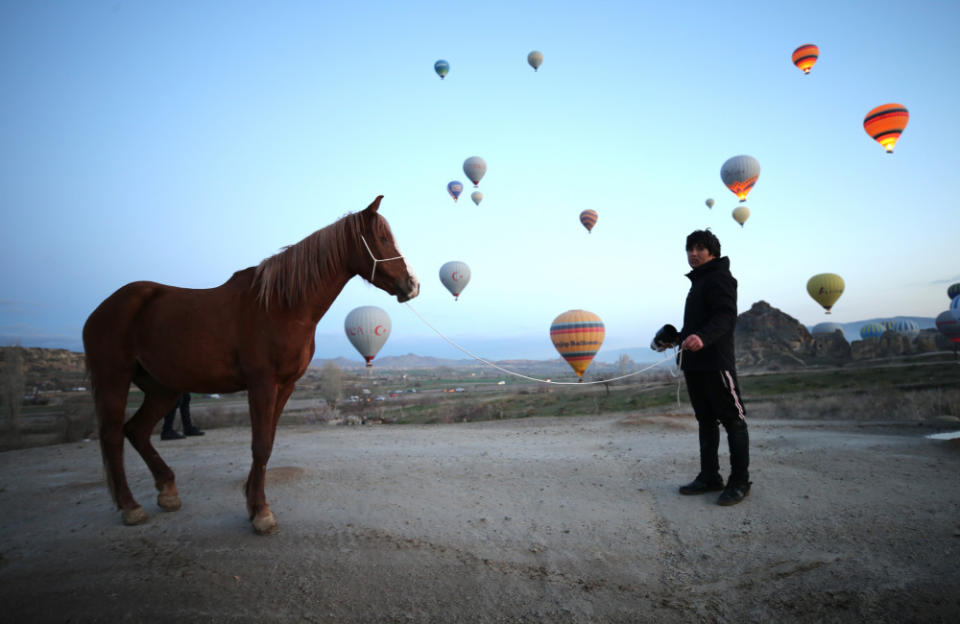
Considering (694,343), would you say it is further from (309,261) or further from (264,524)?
(264,524)

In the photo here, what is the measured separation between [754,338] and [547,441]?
224 ft

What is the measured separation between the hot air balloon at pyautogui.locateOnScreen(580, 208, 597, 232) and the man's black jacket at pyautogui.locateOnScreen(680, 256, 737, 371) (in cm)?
4221

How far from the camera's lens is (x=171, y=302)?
422cm

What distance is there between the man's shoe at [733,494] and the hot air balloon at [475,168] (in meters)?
43.6

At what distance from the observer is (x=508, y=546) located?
11.0 ft

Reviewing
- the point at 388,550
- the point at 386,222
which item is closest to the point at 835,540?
the point at 388,550

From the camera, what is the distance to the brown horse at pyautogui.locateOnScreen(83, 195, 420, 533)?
13.0 ft

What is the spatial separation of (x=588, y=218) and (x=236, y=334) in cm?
4470

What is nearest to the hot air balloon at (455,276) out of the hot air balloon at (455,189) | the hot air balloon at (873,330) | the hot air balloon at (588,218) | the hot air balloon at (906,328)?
the hot air balloon at (455,189)

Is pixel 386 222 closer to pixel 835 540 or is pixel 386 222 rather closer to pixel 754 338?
pixel 835 540

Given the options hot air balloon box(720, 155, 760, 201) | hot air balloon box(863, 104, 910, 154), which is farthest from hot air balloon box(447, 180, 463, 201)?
hot air balloon box(863, 104, 910, 154)

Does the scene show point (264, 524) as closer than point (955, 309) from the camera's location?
Yes

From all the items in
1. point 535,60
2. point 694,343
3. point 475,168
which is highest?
point 535,60

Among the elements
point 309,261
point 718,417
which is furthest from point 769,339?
point 309,261
